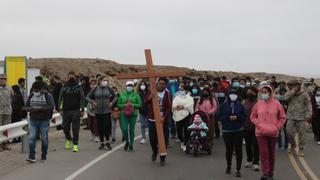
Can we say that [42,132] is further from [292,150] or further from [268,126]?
[292,150]

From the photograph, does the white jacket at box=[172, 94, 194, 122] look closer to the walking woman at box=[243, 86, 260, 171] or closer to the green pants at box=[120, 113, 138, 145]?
the green pants at box=[120, 113, 138, 145]

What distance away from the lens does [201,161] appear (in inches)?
520

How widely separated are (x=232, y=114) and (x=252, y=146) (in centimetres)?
148

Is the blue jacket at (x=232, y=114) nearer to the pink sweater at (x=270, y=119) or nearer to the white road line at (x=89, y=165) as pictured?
the pink sweater at (x=270, y=119)

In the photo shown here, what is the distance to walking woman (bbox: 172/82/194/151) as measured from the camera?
14.9 m

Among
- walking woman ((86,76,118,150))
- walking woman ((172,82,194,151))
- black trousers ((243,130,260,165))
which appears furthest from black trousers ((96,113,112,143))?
black trousers ((243,130,260,165))

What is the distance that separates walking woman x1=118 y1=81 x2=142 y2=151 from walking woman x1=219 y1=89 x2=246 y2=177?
153 inches

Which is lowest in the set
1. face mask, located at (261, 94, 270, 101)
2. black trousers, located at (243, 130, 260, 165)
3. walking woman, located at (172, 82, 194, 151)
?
black trousers, located at (243, 130, 260, 165)

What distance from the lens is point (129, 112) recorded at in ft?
48.7

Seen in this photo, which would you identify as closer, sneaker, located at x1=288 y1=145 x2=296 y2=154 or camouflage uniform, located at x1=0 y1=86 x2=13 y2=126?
sneaker, located at x1=288 y1=145 x2=296 y2=154

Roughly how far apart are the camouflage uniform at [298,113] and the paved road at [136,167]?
0.66 meters

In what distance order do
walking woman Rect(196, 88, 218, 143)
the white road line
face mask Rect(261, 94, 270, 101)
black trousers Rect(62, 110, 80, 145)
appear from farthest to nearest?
1. black trousers Rect(62, 110, 80, 145)
2. walking woman Rect(196, 88, 218, 143)
3. the white road line
4. face mask Rect(261, 94, 270, 101)

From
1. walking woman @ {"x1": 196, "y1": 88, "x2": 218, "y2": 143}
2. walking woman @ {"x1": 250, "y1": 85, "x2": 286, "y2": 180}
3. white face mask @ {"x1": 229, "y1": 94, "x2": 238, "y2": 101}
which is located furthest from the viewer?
walking woman @ {"x1": 196, "y1": 88, "x2": 218, "y2": 143}

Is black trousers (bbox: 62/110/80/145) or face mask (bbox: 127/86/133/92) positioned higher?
face mask (bbox: 127/86/133/92)
